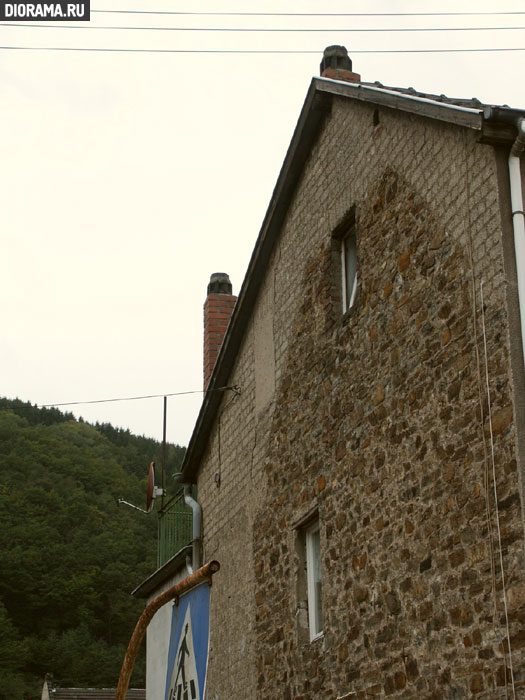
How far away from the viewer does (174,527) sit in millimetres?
15984

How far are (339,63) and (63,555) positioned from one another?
58465mm

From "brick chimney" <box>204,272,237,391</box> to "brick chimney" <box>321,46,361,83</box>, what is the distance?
478 cm

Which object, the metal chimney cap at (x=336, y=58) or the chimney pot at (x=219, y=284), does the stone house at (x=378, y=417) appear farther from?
the chimney pot at (x=219, y=284)

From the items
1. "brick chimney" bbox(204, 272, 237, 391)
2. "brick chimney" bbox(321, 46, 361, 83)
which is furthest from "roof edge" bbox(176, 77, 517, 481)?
"brick chimney" bbox(204, 272, 237, 391)

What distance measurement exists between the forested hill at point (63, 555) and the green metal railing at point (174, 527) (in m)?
44.0

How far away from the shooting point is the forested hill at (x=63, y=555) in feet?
207

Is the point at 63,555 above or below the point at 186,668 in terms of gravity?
above

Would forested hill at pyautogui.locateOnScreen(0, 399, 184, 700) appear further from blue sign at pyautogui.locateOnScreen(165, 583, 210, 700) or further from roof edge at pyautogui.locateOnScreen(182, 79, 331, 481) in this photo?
blue sign at pyautogui.locateOnScreen(165, 583, 210, 700)

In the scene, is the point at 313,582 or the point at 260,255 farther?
the point at 260,255

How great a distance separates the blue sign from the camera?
24.3 feet

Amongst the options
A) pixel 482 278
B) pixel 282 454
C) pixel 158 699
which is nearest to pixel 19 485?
pixel 158 699

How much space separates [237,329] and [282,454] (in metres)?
2.49

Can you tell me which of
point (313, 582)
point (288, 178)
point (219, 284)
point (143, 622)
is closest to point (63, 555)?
point (219, 284)

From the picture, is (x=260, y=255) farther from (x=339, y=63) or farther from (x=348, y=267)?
(x=339, y=63)
